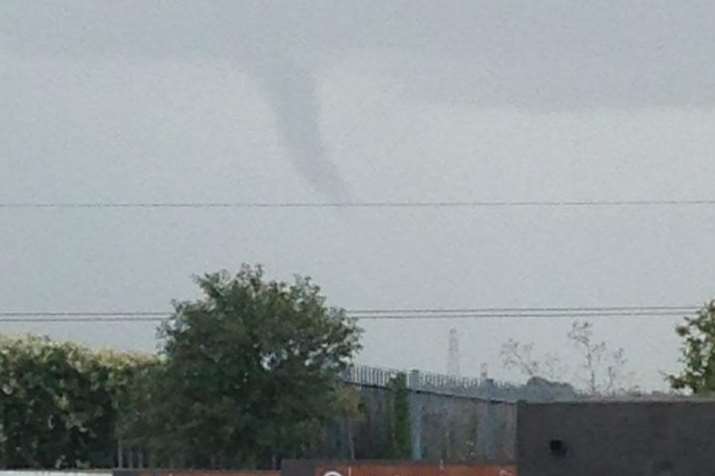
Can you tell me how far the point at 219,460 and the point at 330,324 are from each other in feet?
10.2

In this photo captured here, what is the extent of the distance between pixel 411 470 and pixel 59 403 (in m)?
17.3

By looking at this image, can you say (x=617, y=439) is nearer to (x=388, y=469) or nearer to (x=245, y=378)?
(x=388, y=469)

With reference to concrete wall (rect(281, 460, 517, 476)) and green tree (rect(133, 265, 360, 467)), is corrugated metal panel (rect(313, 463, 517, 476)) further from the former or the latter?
green tree (rect(133, 265, 360, 467))

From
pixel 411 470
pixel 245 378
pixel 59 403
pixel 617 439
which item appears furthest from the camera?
pixel 59 403

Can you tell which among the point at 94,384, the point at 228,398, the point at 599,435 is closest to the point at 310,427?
the point at 228,398

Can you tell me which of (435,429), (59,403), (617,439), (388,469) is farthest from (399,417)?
(617,439)

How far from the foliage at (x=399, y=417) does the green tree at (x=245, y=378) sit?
1.45 meters

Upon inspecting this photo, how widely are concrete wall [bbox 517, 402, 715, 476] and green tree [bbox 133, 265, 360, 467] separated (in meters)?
11.4

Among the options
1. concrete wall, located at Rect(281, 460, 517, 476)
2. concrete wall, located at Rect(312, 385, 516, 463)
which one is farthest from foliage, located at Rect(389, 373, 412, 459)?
concrete wall, located at Rect(281, 460, 517, 476)

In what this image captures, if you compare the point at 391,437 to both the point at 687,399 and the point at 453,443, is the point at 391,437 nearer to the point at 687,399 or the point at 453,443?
the point at 453,443

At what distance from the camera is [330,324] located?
37.0 meters

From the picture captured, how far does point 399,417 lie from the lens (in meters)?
38.1

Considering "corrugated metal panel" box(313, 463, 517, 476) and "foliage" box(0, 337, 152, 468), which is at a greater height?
"foliage" box(0, 337, 152, 468)

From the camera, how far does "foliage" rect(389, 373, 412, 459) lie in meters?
37.8
